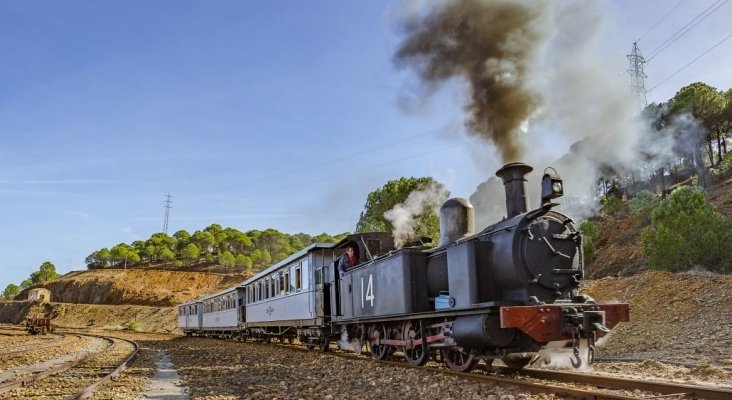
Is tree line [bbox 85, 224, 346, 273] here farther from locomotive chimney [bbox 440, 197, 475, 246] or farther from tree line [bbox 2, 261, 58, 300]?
locomotive chimney [bbox 440, 197, 475, 246]

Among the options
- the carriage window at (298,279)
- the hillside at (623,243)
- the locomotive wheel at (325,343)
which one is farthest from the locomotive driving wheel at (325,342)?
the hillside at (623,243)

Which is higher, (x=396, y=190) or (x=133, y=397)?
(x=396, y=190)

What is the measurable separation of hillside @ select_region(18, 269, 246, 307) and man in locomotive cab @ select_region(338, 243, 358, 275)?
199 ft

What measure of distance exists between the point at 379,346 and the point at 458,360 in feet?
9.21

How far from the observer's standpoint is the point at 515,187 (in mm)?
8922

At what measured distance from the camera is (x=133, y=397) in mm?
7934

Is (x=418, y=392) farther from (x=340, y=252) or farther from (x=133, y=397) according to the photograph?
(x=340, y=252)

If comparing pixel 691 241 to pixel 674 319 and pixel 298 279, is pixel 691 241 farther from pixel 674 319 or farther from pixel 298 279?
pixel 298 279

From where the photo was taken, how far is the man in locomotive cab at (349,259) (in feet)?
44.5

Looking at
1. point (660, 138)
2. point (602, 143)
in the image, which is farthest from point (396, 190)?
point (660, 138)

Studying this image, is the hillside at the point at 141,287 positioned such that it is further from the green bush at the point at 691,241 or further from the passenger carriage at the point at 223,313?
the green bush at the point at 691,241

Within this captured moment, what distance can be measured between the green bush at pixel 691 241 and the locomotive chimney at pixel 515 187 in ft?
57.2

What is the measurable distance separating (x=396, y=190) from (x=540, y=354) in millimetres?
27872

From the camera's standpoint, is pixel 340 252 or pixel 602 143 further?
pixel 602 143
